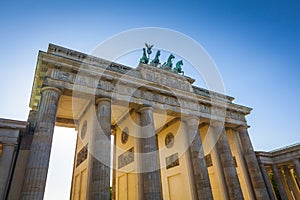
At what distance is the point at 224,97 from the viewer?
23188 mm

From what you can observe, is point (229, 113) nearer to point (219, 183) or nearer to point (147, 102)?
point (219, 183)

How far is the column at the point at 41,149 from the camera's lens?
1037 cm

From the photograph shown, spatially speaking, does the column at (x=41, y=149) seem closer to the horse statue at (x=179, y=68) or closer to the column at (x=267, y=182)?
the horse statue at (x=179, y=68)

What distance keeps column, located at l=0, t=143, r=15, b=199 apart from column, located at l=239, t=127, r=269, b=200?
62.5 feet

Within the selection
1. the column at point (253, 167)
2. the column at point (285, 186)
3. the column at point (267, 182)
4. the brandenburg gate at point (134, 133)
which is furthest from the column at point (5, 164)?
Result: the column at point (285, 186)

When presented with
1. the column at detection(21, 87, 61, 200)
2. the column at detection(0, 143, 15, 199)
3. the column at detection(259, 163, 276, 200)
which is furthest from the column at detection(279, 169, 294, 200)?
the column at detection(0, 143, 15, 199)

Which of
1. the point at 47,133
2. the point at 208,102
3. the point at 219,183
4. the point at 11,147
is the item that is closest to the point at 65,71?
the point at 47,133

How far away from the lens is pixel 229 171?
707 inches

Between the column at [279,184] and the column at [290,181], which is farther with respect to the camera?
the column at [290,181]

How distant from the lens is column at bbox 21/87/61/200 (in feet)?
34.0

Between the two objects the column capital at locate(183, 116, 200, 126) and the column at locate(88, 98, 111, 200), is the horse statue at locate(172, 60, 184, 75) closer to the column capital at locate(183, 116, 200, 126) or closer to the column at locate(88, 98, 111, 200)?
the column capital at locate(183, 116, 200, 126)

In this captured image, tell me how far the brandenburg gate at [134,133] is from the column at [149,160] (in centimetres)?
6

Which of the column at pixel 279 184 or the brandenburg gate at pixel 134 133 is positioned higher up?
the brandenburg gate at pixel 134 133

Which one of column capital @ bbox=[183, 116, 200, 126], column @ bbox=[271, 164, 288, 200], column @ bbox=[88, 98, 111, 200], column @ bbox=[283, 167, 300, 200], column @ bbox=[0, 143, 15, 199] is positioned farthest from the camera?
column @ bbox=[283, 167, 300, 200]
